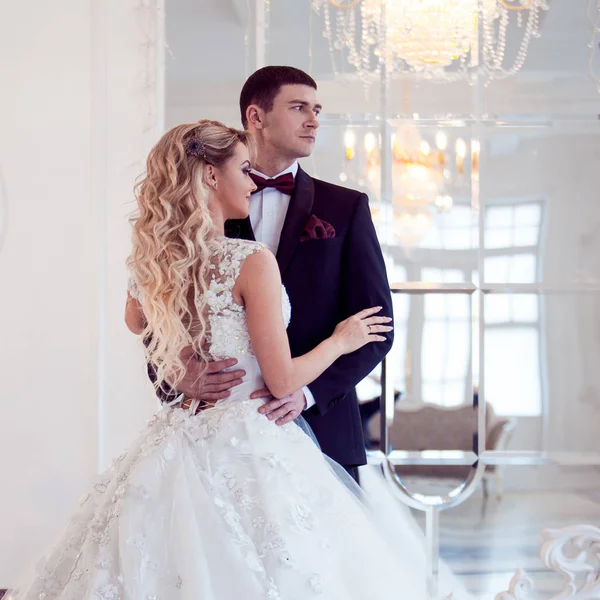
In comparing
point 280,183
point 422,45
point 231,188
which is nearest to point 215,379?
point 231,188

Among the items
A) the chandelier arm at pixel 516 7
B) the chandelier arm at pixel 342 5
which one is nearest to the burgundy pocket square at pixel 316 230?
the chandelier arm at pixel 342 5

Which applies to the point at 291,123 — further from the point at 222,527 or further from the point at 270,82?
the point at 222,527

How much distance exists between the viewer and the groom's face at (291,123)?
2318mm

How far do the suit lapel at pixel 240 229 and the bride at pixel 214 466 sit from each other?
28 cm

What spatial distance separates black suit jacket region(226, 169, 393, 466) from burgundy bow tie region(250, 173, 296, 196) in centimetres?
7

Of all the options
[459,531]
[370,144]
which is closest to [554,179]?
[370,144]

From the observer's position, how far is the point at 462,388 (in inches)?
117

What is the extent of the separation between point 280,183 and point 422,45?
1.04 meters

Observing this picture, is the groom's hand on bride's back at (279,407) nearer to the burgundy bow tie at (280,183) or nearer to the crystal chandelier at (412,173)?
the burgundy bow tie at (280,183)

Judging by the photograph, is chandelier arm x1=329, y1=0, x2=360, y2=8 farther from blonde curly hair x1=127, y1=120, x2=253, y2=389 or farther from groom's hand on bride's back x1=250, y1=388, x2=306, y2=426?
groom's hand on bride's back x1=250, y1=388, x2=306, y2=426

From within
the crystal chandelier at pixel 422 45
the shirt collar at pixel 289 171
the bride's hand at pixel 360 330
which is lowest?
the bride's hand at pixel 360 330

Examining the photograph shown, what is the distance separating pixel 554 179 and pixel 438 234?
0.50 m

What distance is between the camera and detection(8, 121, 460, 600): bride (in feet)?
5.20

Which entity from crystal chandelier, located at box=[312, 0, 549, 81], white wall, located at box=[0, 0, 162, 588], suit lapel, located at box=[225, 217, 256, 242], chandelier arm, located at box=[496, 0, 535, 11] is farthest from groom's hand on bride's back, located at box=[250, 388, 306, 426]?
chandelier arm, located at box=[496, 0, 535, 11]
